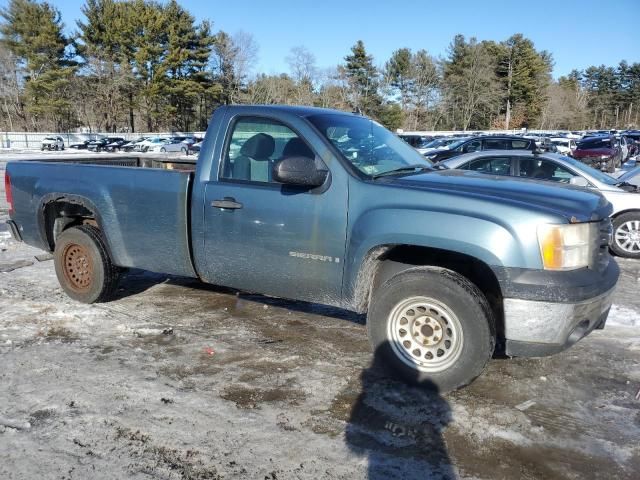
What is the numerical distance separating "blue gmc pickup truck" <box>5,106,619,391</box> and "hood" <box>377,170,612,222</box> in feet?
0.05

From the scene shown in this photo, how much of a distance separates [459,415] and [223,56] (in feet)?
241

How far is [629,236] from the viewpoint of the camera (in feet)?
26.7

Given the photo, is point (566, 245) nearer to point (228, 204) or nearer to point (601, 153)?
point (228, 204)

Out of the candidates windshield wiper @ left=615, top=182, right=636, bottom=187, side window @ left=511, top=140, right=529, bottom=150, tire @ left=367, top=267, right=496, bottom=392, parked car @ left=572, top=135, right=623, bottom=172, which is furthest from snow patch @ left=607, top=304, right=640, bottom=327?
parked car @ left=572, top=135, right=623, bottom=172

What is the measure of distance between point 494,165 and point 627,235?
230 cm

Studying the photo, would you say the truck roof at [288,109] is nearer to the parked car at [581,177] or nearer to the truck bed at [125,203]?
the truck bed at [125,203]

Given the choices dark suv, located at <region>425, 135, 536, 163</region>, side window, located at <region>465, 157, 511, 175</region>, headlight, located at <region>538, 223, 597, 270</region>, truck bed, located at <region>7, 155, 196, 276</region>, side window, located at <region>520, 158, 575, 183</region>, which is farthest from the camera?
dark suv, located at <region>425, 135, 536, 163</region>

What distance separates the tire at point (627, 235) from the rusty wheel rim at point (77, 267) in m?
7.41

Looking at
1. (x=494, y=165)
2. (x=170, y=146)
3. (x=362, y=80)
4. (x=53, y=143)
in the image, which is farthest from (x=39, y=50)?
(x=494, y=165)

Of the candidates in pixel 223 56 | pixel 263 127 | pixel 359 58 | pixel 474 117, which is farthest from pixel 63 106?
pixel 263 127

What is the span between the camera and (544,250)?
10.6ft

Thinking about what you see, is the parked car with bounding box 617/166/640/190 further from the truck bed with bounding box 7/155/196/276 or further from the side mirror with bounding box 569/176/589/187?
the truck bed with bounding box 7/155/196/276

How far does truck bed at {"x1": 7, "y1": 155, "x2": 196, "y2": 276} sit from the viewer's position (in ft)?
15.0

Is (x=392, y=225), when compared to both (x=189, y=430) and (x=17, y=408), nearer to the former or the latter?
(x=189, y=430)
